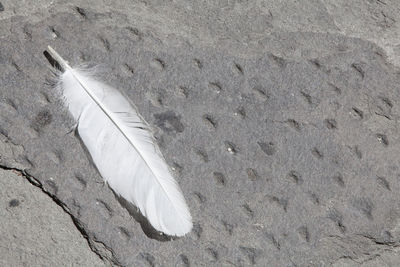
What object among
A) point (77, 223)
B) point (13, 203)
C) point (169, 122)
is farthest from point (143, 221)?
point (13, 203)

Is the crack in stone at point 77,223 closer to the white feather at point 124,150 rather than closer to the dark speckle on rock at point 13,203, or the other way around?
the dark speckle on rock at point 13,203

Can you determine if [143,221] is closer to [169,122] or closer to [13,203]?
[169,122]

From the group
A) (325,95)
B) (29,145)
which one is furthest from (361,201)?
(29,145)

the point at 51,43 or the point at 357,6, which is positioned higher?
the point at 357,6

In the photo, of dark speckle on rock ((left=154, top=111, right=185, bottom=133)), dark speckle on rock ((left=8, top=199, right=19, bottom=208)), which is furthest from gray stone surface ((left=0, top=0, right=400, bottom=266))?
dark speckle on rock ((left=8, top=199, right=19, bottom=208))

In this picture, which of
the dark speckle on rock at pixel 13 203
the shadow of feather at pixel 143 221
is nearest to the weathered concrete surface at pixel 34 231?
the dark speckle on rock at pixel 13 203

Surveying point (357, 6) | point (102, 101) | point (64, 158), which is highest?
point (357, 6)

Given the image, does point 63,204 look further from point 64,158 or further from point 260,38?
point 260,38
